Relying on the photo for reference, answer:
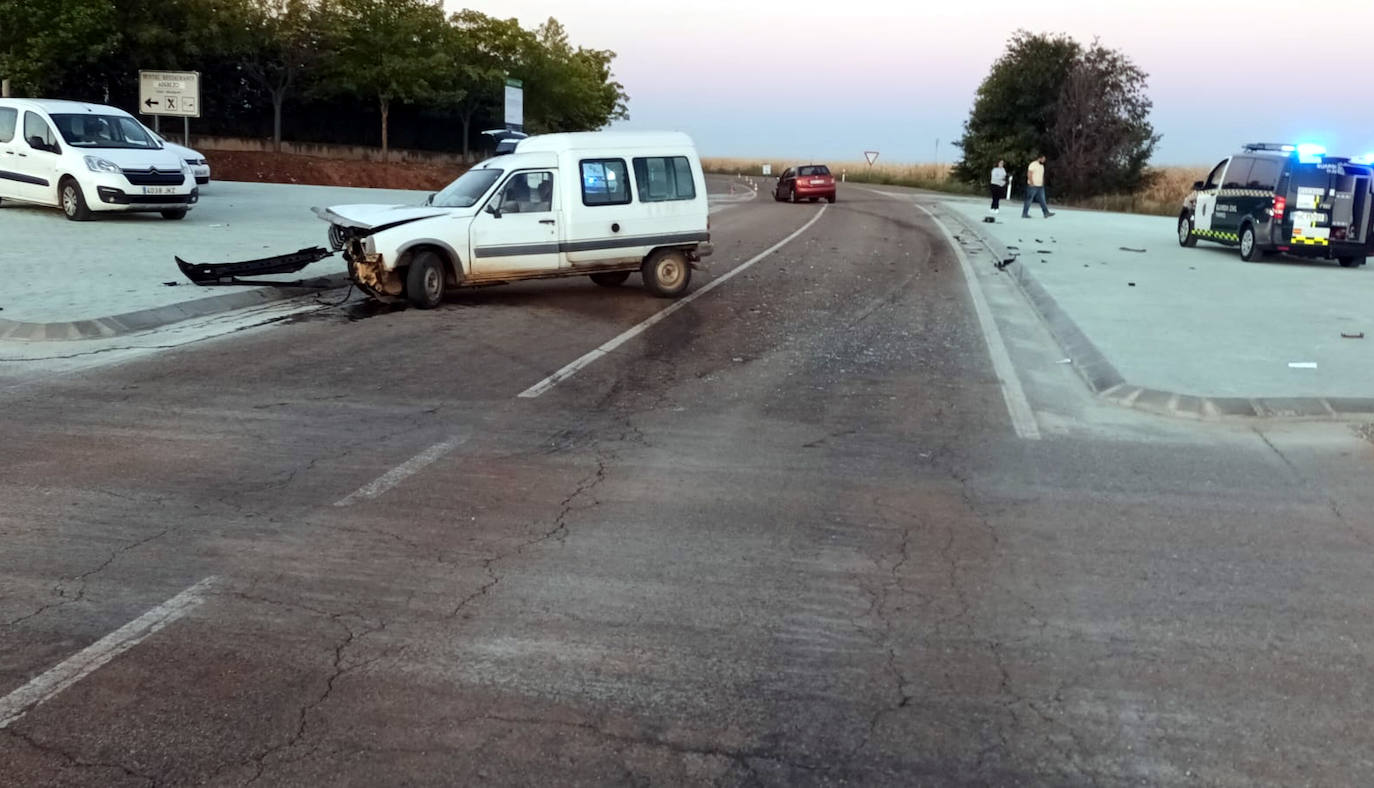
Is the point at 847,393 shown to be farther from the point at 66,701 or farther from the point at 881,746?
the point at 66,701

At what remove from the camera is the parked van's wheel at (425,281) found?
12711 millimetres

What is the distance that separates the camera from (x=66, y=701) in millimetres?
3670

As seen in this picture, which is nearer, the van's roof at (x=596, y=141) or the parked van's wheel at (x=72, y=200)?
the van's roof at (x=596, y=141)

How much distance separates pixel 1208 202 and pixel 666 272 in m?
14.1

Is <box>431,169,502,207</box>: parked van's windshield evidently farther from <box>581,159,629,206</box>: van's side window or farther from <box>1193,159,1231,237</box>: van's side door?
<box>1193,159,1231,237</box>: van's side door

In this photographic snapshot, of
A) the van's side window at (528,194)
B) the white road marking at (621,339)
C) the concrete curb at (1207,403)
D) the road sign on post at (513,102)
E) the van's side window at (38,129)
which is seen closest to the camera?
the concrete curb at (1207,403)

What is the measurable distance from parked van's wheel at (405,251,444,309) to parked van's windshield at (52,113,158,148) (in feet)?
34.1

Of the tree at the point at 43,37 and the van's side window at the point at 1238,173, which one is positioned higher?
the tree at the point at 43,37

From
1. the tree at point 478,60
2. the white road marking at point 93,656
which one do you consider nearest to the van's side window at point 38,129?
the white road marking at point 93,656

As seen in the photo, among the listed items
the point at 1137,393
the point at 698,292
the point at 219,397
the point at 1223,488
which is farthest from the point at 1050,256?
the point at 219,397

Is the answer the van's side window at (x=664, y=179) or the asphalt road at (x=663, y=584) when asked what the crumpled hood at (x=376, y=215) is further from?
the asphalt road at (x=663, y=584)

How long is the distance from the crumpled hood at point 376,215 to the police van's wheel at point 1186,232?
17604mm

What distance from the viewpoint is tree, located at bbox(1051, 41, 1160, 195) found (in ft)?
180

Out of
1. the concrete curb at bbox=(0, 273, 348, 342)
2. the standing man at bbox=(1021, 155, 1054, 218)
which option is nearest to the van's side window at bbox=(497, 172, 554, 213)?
the concrete curb at bbox=(0, 273, 348, 342)
